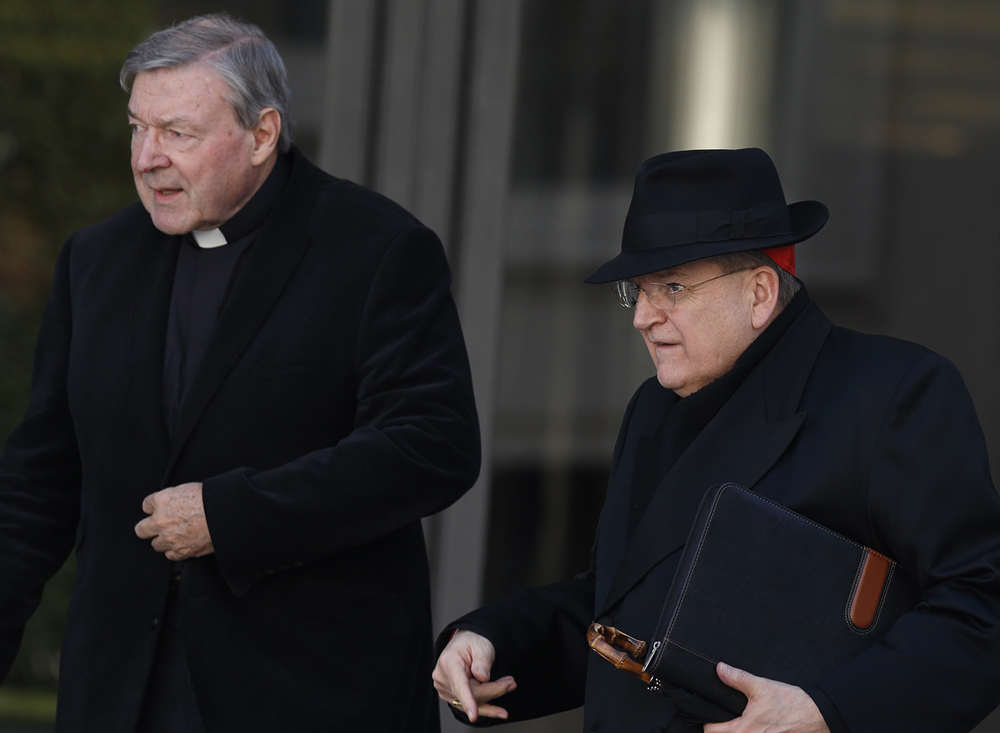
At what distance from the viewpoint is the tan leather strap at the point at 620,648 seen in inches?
68.2

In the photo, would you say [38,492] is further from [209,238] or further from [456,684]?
[456,684]

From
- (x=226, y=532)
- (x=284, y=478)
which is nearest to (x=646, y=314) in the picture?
(x=284, y=478)

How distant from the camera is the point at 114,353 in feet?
8.25

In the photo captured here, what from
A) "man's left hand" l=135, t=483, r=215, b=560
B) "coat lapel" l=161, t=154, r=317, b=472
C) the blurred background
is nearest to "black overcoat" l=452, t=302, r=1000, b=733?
"man's left hand" l=135, t=483, r=215, b=560

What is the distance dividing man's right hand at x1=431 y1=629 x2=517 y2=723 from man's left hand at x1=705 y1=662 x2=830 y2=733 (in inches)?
16.8

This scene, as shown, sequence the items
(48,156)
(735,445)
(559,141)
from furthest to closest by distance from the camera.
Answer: (48,156) → (559,141) → (735,445)

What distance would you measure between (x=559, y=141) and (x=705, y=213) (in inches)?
101

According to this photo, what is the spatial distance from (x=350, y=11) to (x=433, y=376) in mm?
2305

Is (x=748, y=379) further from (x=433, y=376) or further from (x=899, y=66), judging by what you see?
(x=899, y=66)

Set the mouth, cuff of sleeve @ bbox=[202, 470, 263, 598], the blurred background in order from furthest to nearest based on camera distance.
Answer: the blurred background → the mouth → cuff of sleeve @ bbox=[202, 470, 263, 598]

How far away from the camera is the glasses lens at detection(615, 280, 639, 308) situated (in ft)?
6.55

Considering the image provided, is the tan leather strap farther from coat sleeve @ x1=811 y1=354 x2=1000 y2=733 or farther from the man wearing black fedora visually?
coat sleeve @ x1=811 y1=354 x2=1000 y2=733

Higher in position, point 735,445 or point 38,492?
point 735,445

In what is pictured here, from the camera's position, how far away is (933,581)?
1685 mm
